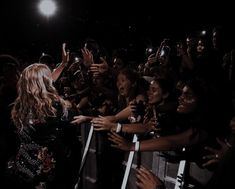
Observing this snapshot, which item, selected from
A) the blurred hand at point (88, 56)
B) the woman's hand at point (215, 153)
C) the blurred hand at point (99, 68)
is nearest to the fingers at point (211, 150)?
the woman's hand at point (215, 153)

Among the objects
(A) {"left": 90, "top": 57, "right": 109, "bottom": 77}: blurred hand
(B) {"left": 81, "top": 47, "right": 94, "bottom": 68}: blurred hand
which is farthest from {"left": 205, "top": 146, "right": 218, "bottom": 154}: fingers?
(B) {"left": 81, "top": 47, "right": 94, "bottom": 68}: blurred hand

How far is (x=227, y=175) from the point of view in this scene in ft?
8.71

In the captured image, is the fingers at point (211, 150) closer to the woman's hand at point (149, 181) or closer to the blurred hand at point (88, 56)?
the woman's hand at point (149, 181)

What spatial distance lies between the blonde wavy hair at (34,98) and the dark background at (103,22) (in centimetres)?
843

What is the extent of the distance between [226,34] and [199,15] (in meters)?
8.34

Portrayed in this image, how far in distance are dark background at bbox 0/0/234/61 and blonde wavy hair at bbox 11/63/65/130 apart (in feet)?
27.7

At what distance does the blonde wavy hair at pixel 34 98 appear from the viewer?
17.9ft

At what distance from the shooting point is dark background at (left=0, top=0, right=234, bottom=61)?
16.4m

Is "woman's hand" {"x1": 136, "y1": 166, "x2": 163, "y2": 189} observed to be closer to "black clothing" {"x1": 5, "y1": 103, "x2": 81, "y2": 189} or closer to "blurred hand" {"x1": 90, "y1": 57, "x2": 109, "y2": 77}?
"black clothing" {"x1": 5, "y1": 103, "x2": 81, "y2": 189}

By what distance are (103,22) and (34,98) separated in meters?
19.0

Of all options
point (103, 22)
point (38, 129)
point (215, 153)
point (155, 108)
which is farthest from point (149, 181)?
point (103, 22)

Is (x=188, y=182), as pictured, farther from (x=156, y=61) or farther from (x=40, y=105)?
(x=156, y=61)

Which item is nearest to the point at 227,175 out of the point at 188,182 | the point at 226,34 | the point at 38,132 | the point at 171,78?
the point at 188,182

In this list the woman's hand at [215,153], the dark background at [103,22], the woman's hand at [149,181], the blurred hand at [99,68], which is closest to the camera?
the woman's hand at [149,181]
